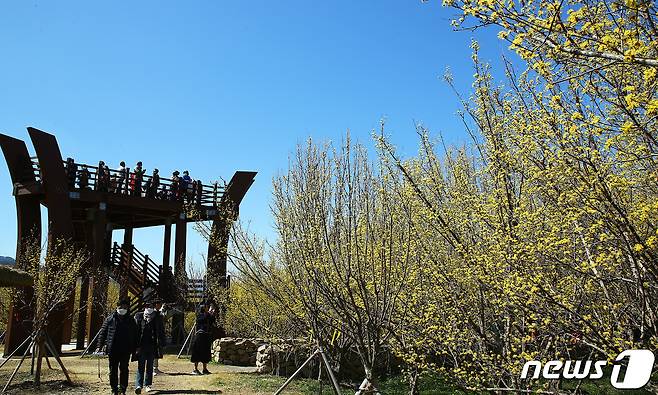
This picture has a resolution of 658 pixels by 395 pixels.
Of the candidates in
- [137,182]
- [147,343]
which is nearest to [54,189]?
[137,182]

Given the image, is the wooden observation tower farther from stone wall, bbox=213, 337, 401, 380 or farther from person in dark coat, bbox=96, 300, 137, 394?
person in dark coat, bbox=96, 300, 137, 394

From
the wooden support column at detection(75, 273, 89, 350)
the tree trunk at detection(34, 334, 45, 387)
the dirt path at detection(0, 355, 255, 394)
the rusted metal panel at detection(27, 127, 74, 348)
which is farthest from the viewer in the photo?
the wooden support column at detection(75, 273, 89, 350)

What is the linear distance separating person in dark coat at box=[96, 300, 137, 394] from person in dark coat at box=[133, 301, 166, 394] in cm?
56

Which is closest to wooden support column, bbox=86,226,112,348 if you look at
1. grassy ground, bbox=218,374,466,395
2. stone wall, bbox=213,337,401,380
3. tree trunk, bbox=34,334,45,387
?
stone wall, bbox=213,337,401,380

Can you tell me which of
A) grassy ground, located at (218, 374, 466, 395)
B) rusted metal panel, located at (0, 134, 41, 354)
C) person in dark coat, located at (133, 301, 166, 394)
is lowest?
grassy ground, located at (218, 374, 466, 395)

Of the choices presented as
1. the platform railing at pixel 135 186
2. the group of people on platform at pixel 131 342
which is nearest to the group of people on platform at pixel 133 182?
the platform railing at pixel 135 186

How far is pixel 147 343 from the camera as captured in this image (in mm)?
9078

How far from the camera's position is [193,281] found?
21.5 m

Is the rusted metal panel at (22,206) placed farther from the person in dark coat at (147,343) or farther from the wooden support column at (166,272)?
the person in dark coat at (147,343)

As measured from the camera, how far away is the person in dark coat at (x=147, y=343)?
29.0 feet

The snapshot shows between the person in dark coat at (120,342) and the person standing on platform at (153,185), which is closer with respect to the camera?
the person in dark coat at (120,342)

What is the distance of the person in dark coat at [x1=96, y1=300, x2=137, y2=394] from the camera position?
802 centimetres

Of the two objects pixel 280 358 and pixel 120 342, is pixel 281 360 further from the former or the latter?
pixel 120 342

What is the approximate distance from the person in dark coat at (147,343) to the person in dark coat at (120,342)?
0.56 metres
